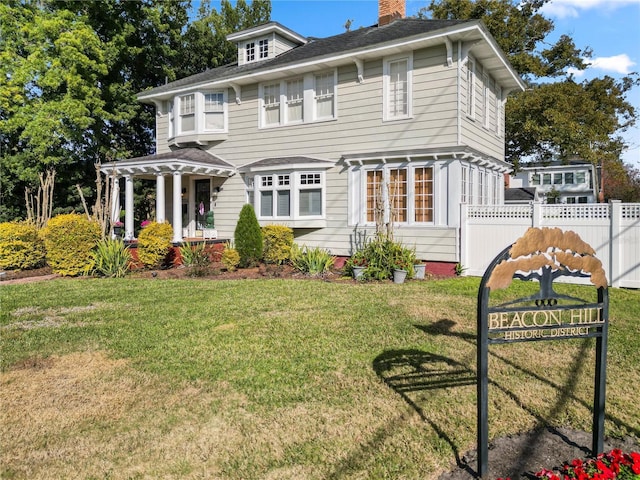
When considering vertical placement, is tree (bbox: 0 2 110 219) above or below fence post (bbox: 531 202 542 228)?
above

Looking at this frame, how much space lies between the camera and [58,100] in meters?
19.5

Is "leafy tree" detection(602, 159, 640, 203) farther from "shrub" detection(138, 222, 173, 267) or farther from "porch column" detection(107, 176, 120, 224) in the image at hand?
"shrub" detection(138, 222, 173, 267)

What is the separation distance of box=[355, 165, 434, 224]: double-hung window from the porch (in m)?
5.10

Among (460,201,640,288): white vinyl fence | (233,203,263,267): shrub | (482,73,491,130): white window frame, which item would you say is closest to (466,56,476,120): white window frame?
(482,73,491,130): white window frame

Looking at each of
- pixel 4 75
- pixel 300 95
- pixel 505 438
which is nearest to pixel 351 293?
pixel 505 438

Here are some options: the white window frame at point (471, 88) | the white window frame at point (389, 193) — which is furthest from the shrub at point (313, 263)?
the white window frame at point (471, 88)

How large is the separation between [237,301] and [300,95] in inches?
319

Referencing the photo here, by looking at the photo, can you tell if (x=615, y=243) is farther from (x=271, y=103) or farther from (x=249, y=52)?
(x=249, y=52)

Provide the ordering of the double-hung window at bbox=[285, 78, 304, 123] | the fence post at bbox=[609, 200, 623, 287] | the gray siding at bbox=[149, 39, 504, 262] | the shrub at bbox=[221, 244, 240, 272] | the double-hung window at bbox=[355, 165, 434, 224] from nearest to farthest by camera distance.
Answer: the fence post at bbox=[609, 200, 623, 287] → the gray siding at bbox=[149, 39, 504, 262] → the double-hung window at bbox=[355, 165, 434, 224] → the shrub at bbox=[221, 244, 240, 272] → the double-hung window at bbox=[285, 78, 304, 123]

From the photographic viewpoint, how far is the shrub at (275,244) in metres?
12.5

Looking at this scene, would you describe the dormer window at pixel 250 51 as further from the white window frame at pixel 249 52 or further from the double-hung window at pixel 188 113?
the double-hung window at pixel 188 113

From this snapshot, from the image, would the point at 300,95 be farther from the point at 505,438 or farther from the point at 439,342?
the point at 505,438

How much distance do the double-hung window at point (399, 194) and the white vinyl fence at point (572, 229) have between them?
44.3 inches

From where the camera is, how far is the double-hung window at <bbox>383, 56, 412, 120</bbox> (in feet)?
39.4
